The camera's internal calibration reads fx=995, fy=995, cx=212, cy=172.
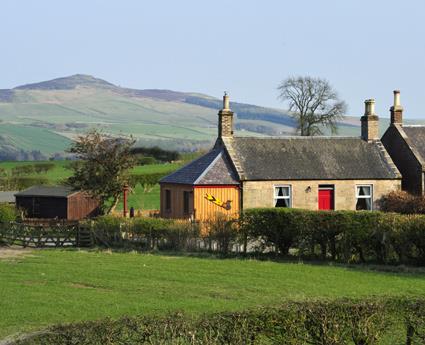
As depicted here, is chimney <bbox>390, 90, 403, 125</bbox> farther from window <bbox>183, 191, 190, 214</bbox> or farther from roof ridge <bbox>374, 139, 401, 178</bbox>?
window <bbox>183, 191, 190, 214</bbox>

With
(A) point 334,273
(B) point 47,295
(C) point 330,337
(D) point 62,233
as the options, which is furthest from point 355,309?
(D) point 62,233

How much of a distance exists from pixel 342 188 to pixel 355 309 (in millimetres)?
33937

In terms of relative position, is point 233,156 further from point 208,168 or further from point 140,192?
point 140,192

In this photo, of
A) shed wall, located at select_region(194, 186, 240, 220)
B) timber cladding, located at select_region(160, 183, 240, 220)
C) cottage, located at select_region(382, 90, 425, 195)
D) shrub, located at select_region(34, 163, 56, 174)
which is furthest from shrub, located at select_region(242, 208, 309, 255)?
shrub, located at select_region(34, 163, 56, 174)

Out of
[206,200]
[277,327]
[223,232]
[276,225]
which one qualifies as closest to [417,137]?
[206,200]

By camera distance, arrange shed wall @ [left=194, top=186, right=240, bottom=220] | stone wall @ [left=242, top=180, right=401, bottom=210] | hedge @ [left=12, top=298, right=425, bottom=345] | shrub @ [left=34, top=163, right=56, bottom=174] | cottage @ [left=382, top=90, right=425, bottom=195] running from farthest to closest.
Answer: shrub @ [left=34, top=163, right=56, bottom=174] < cottage @ [left=382, top=90, right=425, bottom=195] < stone wall @ [left=242, top=180, right=401, bottom=210] < shed wall @ [left=194, top=186, right=240, bottom=220] < hedge @ [left=12, top=298, right=425, bottom=345]

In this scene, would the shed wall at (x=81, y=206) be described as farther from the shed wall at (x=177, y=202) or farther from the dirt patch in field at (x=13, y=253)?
the dirt patch in field at (x=13, y=253)

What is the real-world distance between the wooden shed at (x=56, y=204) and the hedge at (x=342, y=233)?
24.5 metres

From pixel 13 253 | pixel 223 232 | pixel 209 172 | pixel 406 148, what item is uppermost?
pixel 406 148

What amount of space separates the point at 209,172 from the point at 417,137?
11644 millimetres

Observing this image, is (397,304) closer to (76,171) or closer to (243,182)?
(243,182)

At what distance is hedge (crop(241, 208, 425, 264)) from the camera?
33406mm

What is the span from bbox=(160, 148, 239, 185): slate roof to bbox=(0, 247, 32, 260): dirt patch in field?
942 cm

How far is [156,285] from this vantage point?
28328 millimetres
